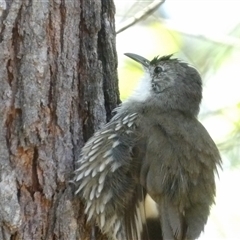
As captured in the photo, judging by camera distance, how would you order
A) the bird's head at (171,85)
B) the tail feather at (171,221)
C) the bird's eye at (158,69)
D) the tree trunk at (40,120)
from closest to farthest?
1. the tree trunk at (40,120)
2. the tail feather at (171,221)
3. the bird's head at (171,85)
4. the bird's eye at (158,69)

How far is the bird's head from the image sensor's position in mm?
3396

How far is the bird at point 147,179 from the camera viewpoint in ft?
9.23

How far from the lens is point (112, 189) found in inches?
112

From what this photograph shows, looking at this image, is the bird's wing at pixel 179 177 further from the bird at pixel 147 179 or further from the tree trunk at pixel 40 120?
the tree trunk at pixel 40 120

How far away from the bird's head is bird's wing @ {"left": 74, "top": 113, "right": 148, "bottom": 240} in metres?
0.55

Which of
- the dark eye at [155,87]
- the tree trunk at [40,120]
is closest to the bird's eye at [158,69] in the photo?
the dark eye at [155,87]

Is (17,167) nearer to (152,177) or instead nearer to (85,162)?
(85,162)

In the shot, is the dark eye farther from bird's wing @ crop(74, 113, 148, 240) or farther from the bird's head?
bird's wing @ crop(74, 113, 148, 240)

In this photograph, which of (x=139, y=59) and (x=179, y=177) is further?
(x=139, y=59)

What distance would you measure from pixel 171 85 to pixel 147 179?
88cm

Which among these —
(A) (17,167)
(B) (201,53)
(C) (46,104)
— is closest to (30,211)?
(A) (17,167)

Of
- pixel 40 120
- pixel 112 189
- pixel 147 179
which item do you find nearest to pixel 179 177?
pixel 147 179

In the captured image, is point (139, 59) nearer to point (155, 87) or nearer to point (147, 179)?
point (155, 87)

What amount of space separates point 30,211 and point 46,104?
0.47 m
